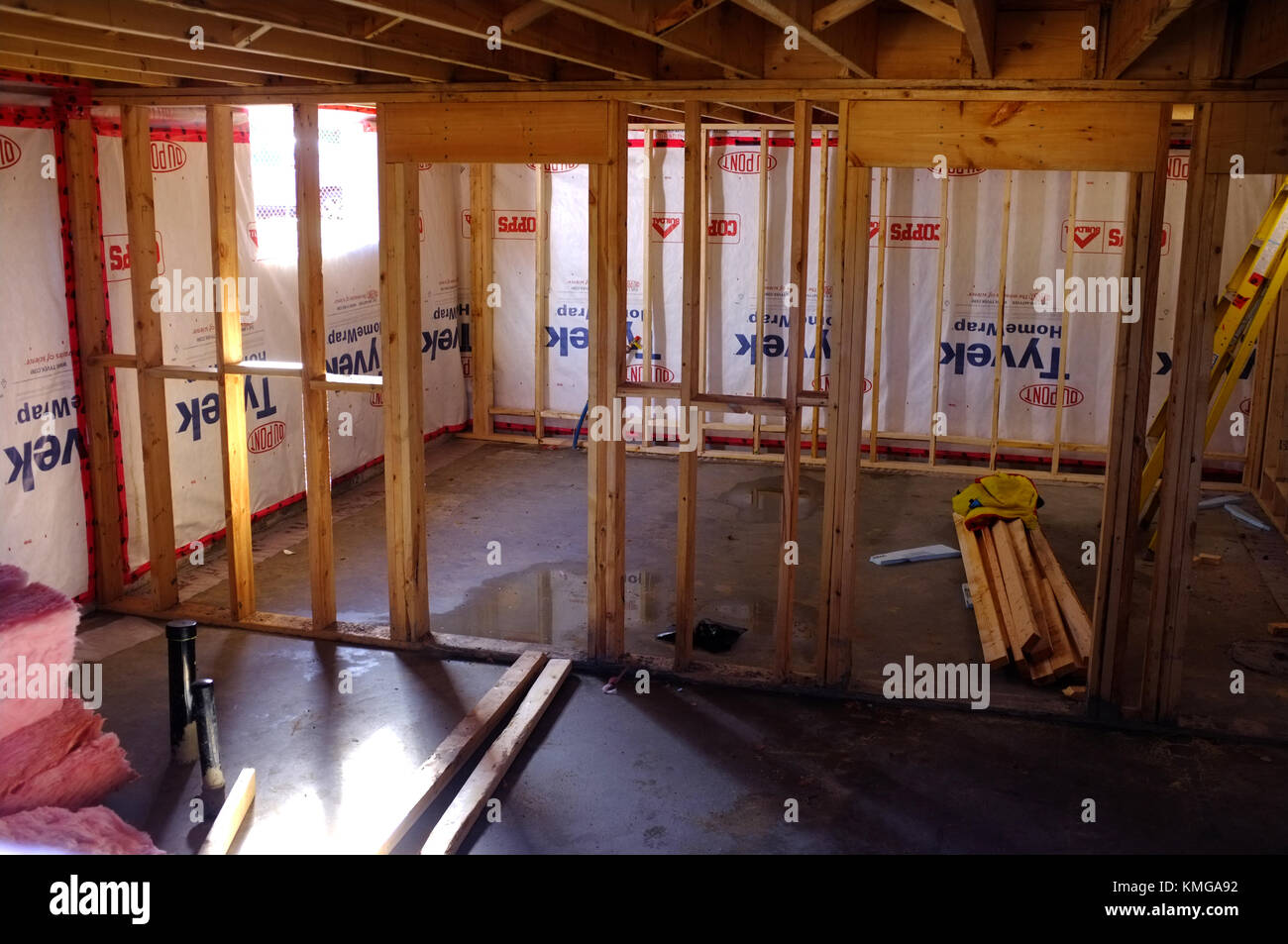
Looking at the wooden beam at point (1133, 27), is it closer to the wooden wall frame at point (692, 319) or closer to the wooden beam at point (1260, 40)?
the wooden wall frame at point (692, 319)

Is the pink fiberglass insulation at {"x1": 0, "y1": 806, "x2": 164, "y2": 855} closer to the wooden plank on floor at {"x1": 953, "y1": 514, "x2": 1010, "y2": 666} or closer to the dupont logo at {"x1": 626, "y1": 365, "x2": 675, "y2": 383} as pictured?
the wooden plank on floor at {"x1": 953, "y1": 514, "x2": 1010, "y2": 666}

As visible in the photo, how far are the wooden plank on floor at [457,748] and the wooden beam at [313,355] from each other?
47.0 inches

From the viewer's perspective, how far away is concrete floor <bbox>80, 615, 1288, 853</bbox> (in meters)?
4.33

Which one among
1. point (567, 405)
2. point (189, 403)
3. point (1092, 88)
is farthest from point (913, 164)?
point (567, 405)

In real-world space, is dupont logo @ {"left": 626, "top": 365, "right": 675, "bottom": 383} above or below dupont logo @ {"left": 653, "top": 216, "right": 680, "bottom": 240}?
below

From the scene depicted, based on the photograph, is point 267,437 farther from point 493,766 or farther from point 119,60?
point 493,766

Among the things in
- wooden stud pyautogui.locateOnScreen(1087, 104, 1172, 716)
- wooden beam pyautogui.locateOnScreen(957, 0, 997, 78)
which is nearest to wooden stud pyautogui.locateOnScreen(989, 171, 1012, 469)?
wooden stud pyautogui.locateOnScreen(1087, 104, 1172, 716)

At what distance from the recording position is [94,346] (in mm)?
6258

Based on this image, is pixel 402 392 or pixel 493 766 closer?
pixel 493 766

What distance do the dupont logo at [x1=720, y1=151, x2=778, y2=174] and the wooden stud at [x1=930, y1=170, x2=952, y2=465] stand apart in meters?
1.48

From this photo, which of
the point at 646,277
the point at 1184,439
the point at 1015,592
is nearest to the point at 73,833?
the point at 1184,439

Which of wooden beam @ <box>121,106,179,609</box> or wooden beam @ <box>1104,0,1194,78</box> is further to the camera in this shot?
wooden beam @ <box>121,106,179,609</box>

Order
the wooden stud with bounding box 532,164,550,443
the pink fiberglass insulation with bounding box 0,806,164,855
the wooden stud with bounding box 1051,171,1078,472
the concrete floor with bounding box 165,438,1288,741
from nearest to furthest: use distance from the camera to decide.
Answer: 1. the pink fiberglass insulation with bounding box 0,806,164,855
2. the concrete floor with bounding box 165,438,1288,741
3. the wooden stud with bounding box 1051,171,1078,472
4. the wooden stud with bounding box 532,164,550,443

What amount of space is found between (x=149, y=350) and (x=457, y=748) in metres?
2.96
